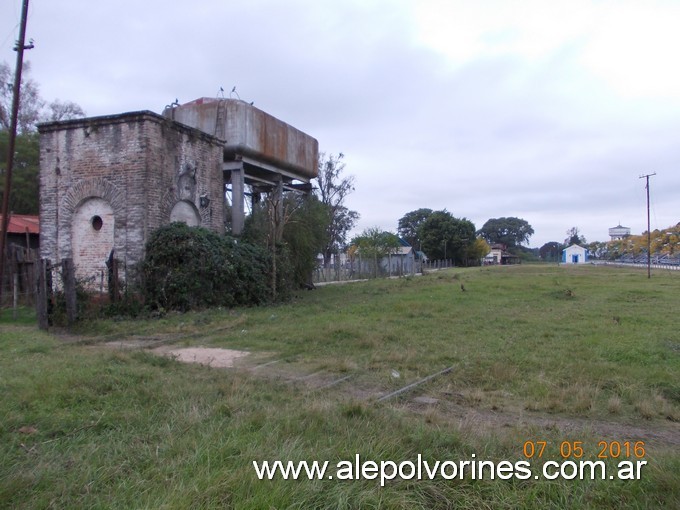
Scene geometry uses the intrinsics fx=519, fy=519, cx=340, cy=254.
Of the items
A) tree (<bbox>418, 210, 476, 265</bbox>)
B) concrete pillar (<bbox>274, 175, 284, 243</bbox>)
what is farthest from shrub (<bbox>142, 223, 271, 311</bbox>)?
tree (<bbox>418, 210, 476, 265</bbox>)

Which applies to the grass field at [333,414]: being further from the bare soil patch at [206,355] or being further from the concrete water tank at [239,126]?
the concrete water tank at [239,126]

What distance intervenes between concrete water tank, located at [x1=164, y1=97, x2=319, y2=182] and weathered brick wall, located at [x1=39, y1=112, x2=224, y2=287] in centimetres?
263

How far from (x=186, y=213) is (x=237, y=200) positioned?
2.70 m

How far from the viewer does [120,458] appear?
362 cm

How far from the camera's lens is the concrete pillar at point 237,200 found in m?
18.8

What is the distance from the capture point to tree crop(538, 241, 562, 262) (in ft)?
438

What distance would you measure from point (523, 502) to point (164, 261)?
12.7 metres

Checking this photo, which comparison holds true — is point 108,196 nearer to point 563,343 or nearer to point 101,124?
point 101,124

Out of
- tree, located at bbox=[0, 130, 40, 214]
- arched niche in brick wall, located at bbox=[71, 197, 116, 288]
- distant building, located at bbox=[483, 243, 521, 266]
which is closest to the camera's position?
arched niche in brick wall, located at bbox=[71, 197, 116, 288]

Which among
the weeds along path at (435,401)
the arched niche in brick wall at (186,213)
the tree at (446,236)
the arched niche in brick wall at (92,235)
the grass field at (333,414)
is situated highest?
the tree at (446,236)

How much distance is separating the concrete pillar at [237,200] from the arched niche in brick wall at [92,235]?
4988 millimetres

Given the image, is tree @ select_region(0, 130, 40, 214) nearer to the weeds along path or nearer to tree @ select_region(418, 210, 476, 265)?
the weeds along path

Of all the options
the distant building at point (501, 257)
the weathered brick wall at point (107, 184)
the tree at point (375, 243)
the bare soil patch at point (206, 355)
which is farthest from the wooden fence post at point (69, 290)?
the distant building at point (501, 257)

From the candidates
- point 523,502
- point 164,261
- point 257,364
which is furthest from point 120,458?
point 164,261
